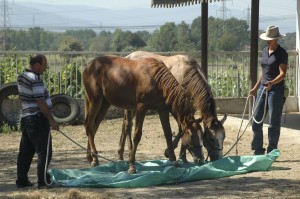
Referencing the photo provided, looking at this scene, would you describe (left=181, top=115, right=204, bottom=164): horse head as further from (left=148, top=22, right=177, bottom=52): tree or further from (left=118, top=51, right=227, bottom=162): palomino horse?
(left=148, top=22, right=177, bottom=52): tree

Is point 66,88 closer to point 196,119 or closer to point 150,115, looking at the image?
point 150,115

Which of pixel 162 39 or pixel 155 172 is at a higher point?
pixel 162 39

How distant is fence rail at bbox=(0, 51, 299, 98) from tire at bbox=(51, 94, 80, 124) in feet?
2.48

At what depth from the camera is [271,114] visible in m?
10.8

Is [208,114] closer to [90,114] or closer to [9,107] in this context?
[90,114]

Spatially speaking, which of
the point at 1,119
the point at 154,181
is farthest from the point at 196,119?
the point at 1,119

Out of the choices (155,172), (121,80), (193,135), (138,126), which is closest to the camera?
(155,172)

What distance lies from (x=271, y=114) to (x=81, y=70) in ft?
26.6

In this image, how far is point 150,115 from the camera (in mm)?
17875

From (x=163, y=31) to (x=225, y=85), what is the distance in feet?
182

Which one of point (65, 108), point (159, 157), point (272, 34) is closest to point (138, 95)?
point (159, 157)

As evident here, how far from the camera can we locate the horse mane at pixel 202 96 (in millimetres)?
10141

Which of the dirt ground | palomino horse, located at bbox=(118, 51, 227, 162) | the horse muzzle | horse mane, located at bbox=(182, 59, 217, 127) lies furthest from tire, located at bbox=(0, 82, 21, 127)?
the horse muzzle

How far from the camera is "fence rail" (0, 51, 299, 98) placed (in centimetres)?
1780
